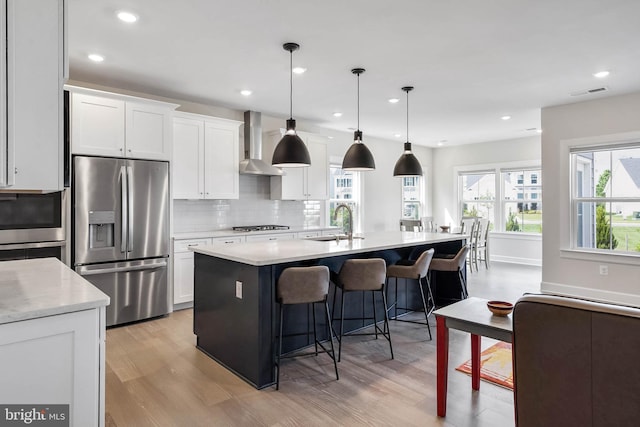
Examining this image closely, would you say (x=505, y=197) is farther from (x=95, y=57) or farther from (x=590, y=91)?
(x=95, y=57)

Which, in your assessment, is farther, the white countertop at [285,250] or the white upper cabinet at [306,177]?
the white upper cabinet at [306,177]

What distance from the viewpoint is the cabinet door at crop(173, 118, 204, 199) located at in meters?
4.65

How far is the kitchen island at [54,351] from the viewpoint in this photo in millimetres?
1455

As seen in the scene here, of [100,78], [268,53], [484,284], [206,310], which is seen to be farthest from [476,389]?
[100,78]

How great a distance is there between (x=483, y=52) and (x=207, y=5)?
8.07 feet

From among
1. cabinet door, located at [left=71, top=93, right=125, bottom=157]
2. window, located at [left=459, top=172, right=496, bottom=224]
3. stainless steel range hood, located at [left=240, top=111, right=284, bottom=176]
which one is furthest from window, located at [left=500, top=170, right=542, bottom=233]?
cabinet door, located at [left=71, top=93, right=125, bottom=157]

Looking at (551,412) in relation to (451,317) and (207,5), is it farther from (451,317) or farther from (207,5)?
(207,5)

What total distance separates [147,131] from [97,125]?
495 millimetres

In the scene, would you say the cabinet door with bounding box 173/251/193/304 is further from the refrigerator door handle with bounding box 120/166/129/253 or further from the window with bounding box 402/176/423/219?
the window with bounding box 402/176/423/219

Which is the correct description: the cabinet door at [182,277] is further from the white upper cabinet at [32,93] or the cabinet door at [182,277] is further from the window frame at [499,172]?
the window frame at [499,172]

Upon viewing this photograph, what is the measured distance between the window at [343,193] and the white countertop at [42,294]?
5.21m

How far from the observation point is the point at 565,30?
306cm

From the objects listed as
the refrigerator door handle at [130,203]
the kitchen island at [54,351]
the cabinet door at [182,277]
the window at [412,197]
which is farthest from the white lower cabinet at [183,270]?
the window at [412,197]

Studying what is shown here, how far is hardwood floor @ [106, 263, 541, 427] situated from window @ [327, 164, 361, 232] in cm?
381
